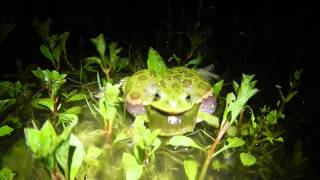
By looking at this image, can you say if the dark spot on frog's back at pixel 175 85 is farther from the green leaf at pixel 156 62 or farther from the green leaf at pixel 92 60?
the green leaf at pixel 92 60

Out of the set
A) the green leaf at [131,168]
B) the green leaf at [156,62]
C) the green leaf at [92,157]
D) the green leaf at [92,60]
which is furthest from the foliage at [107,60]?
the green leaf at [131,168]

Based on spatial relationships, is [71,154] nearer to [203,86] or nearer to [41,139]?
[41,139]

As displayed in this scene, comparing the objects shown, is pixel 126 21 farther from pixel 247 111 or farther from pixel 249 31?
pixel 247 111

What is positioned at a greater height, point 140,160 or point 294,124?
point 140,160

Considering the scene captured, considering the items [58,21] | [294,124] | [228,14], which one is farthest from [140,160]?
[228,14]

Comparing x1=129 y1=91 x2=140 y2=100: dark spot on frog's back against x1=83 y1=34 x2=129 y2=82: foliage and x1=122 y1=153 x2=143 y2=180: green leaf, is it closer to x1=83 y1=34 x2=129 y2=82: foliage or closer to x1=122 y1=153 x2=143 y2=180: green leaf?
x1=83 y1=34 x2=129 y2=82: foliage

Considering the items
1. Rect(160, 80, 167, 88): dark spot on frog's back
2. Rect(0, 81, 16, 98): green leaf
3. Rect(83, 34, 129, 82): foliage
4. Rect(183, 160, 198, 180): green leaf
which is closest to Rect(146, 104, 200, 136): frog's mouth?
Rect(160, 80, 167, 88): dark spot on frog's back
